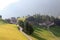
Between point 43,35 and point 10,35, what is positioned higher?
point 10,35

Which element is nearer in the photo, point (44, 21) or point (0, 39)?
point (0, 39)

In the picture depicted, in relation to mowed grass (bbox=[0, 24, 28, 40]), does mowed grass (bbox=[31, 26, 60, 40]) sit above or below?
below

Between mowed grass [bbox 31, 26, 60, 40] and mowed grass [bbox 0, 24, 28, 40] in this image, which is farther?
Answer: mowed grass [bbox 31, 26, 60, 40]

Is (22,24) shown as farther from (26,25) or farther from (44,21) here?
(44,21)

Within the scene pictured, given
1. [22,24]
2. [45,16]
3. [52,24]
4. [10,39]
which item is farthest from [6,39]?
[45,16]

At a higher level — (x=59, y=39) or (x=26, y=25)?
(x=26, y=25)

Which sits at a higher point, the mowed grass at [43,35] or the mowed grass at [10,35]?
the mowed grass at [10,35]

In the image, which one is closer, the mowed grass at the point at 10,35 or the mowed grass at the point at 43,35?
the mowed grass at the point at 10,35

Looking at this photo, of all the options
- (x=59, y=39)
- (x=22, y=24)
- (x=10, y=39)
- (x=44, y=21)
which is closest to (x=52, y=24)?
(x=44, y=21)

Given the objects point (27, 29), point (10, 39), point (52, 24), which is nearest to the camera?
point (10, 39)

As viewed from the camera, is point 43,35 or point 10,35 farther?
point 43,35

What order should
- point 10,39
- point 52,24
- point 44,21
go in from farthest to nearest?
point 44,21
point 52,24
point 10,39
